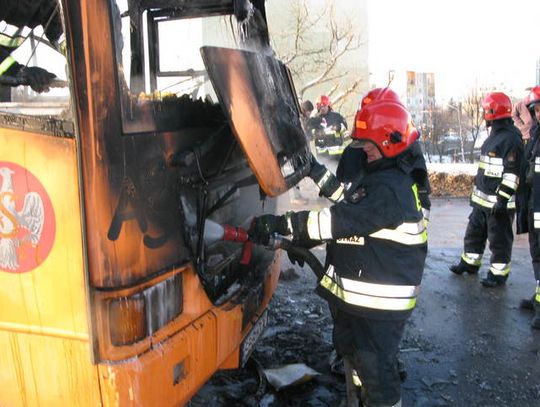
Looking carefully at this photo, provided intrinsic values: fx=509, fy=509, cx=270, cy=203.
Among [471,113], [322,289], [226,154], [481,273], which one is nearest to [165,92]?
[226,154]

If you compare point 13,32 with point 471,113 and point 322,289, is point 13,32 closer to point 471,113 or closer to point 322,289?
point 322,289

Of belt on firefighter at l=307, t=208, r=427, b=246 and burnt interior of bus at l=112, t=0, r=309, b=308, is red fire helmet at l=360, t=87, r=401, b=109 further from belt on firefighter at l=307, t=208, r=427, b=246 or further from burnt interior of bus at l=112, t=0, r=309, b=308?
belt on firefighter at l=307, t=208, r=427, b=246

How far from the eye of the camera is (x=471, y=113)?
2128 centimetres

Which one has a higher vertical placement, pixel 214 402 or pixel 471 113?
pixel 471 113

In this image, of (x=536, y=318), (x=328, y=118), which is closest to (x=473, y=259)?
(x=536, y=318)

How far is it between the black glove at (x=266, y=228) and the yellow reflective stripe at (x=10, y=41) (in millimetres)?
1282

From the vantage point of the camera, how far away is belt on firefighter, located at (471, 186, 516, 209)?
16.3 feet

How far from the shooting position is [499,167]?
4898 millimetres

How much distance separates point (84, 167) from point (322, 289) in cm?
144

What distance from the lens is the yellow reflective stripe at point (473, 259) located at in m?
5.26

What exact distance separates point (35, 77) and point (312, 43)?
19810 millimetres

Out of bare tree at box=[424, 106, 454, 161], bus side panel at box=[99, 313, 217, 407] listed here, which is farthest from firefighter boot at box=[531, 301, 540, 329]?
bare tree at box=[424, 106, 454, 161]

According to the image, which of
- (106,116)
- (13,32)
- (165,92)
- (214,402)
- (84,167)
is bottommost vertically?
(214,402)

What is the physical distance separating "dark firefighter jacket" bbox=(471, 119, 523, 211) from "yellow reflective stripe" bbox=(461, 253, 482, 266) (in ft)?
1.73
